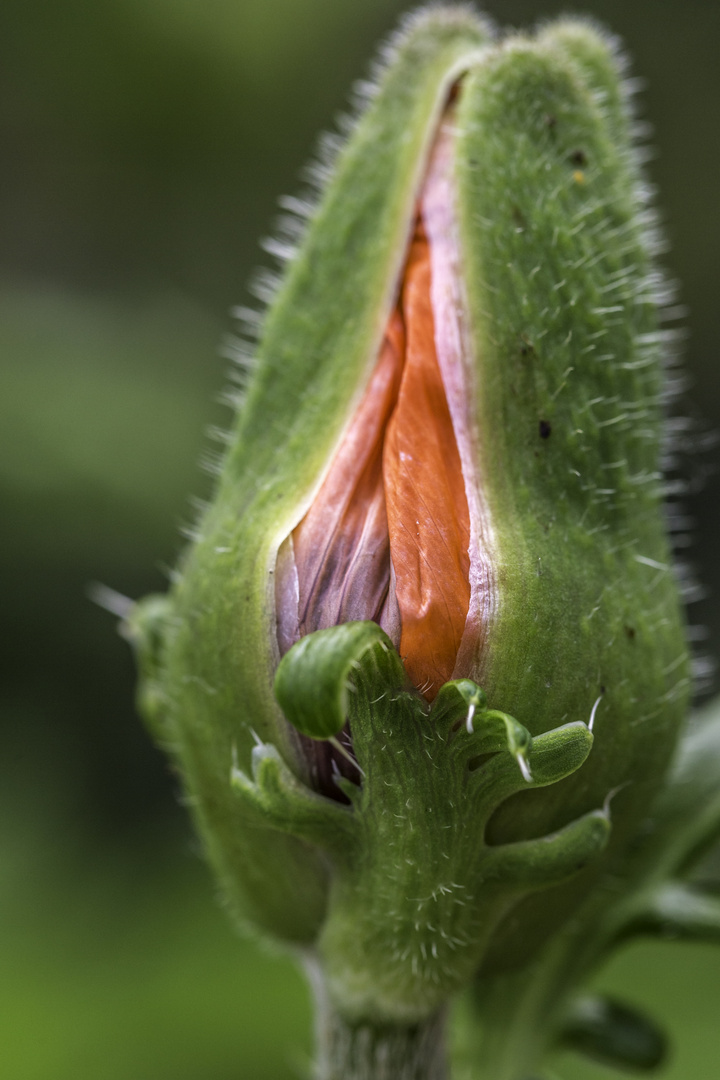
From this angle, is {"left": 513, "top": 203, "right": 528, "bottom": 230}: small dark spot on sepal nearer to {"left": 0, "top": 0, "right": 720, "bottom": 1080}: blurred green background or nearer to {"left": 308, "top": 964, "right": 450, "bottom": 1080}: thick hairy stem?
{"left": 308, "top": 964, "right": 450, "bottom": 1080}: thick hairy stem

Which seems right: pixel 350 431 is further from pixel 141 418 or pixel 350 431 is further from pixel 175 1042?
pixel 141 418

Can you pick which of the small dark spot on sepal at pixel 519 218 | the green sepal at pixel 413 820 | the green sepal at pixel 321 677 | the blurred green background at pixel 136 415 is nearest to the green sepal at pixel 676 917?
the green sepal at pixel 413 820

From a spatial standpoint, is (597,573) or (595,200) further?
(595,200)

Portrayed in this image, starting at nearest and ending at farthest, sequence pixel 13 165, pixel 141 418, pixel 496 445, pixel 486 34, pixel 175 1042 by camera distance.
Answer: pixel 496 445
pixel 486 34
pixel 175 1042
pixel 141 418
pixel 13 165

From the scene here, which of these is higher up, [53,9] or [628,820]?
[53,9]

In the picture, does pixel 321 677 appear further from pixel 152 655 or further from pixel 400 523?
pixel 152 655

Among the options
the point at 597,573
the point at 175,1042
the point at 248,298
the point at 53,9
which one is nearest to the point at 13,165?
the point at 53,9

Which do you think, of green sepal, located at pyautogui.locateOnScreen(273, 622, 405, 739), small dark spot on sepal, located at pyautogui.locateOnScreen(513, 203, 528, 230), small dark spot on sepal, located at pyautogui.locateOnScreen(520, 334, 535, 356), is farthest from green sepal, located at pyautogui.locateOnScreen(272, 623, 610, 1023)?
small dark spot on sepal, located at pyautogui.locateOnScreen(513, 203, 528, 230)
